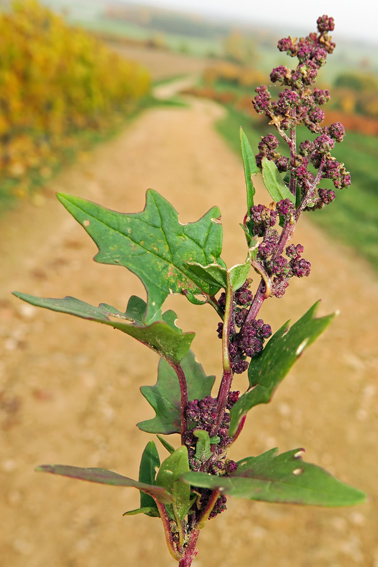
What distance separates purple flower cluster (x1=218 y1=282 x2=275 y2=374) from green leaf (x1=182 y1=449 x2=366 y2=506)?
0.19 m

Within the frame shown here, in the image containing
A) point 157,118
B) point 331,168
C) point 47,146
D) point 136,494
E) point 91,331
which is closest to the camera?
point 331,168

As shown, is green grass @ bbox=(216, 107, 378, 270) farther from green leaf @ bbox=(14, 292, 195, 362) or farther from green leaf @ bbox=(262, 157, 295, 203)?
green leaf @ bbox=(14, 292, 195, 362)

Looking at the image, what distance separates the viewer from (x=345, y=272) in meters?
8.37

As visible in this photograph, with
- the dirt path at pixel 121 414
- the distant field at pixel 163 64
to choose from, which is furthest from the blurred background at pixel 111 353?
the distant field at pixel 163 64

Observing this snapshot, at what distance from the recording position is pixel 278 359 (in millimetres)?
819

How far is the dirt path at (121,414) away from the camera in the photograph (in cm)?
396

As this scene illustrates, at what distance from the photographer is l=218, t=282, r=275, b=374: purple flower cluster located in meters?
0.95

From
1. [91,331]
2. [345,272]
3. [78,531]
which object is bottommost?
[78,531]

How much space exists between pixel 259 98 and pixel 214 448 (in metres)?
0.68

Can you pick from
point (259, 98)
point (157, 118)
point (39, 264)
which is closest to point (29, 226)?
point (39, 264)

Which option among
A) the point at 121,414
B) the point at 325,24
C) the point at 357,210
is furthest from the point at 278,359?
the point at 357,210

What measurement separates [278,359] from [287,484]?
0.18 m

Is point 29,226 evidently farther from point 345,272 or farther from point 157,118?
point 157,118

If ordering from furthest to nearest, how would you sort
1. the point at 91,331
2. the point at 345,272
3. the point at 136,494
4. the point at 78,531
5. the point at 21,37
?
1. the point at 21,37
2. the point at 345,272
3. the point at 91,331
4. the point at 136,494
5. the point at 78,531
